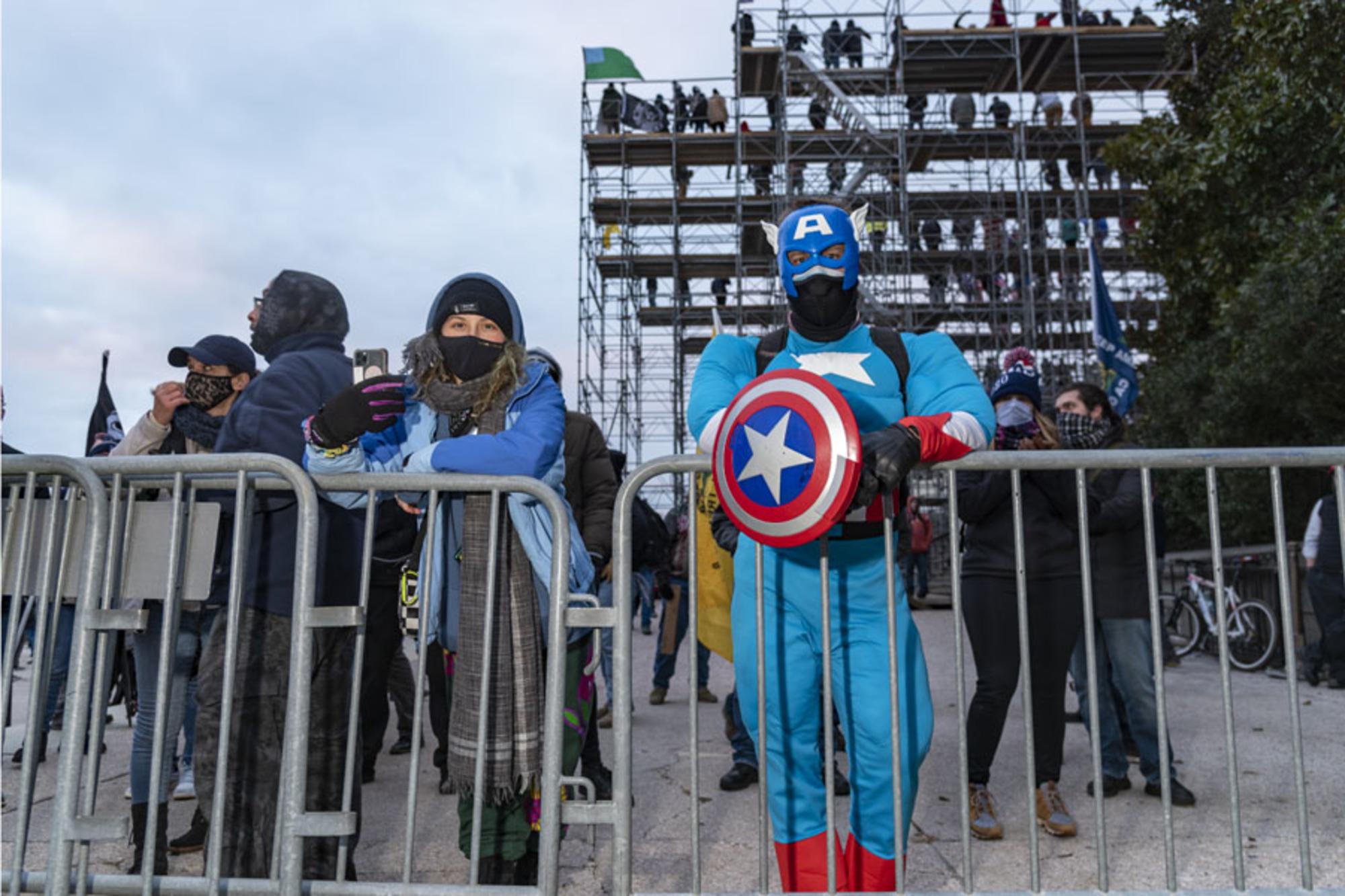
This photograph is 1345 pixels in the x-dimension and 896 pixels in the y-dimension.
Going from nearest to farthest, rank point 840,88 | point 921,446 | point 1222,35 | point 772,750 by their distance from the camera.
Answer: point 921,446 < point 772,750 < point 1222,35 < point 840,88

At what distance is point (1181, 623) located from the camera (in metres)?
10.1

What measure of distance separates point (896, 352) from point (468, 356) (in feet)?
4.01

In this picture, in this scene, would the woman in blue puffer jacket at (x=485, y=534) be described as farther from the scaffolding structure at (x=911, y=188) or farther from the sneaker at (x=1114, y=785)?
the scaffolding structure at (x=911, y=188)

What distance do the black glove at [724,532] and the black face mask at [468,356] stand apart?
87 centimetres

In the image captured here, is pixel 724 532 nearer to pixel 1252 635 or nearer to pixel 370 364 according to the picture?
pixel 370 364

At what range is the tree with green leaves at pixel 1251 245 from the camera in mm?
10297

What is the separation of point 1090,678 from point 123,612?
8.14 feet

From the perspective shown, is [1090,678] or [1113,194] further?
[1113,194]

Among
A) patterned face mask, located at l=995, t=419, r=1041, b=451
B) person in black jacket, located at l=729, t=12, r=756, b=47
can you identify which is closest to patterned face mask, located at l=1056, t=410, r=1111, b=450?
patterned face mask, located at l=995, t=419, r=1041, b=451

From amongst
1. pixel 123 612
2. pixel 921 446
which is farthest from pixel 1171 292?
pixel 123 612

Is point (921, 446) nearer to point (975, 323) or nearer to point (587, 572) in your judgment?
point (587, 572)

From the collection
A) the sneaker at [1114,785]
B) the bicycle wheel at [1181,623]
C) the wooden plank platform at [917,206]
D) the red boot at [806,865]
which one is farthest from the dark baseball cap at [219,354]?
the wooden plank platform at [917,206]

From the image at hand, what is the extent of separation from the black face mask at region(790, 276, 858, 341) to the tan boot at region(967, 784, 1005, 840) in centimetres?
195

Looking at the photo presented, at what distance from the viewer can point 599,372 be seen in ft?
96.0
